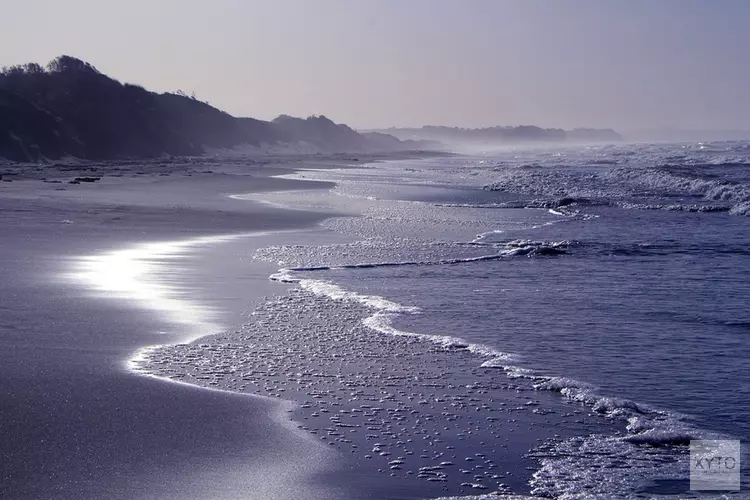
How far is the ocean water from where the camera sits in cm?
534

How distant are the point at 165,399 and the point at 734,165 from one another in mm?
37128

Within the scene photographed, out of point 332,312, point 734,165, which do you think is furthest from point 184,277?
point 734,165

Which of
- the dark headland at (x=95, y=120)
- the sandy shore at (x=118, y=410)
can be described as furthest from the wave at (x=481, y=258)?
the dark headland at (x=95, y=120)

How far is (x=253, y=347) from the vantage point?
7617mm

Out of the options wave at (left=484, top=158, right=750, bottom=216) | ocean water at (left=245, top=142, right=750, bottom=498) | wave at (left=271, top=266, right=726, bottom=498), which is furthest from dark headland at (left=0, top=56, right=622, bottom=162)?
wave at (left=271, top=266, right=726, bottom=498)

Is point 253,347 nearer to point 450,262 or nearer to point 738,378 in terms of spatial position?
point 738,378

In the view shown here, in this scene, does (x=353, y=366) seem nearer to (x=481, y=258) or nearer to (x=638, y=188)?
(x=481, y=258)

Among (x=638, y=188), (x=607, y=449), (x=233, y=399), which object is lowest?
(x=607, y=449)

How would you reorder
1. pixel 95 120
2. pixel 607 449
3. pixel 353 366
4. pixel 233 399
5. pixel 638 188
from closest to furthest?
pixel 607 449 < pixel 233 399 < pixel 353 366 < pixel 638 188 < pixel 95 120

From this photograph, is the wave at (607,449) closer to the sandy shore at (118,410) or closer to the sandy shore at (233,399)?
the sandy shore at (233,399)

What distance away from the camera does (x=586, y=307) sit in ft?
31.0

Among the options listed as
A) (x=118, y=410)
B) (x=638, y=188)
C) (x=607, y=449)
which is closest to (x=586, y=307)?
(x=607, y=449)

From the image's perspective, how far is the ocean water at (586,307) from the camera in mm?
5344

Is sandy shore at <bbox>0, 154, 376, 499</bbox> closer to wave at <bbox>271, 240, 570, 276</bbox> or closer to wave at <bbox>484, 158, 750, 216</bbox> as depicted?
wave at <bbox>271, 240, 570, 276</bbox>
